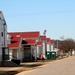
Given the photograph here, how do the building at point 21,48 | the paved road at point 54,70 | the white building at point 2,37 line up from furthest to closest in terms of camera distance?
the building at point 21,48 < the white building at point 2,37 < the paved road at point 54,70

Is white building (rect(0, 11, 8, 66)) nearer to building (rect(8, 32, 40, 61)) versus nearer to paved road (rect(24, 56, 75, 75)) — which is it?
building (rect(8, 32, 40, 61))

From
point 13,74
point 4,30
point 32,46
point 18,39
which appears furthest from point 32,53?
point 13,74

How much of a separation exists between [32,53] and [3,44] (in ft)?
63.1

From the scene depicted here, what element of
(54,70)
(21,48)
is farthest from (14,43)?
(54,70)

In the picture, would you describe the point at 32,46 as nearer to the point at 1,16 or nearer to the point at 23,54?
the point at 23,54

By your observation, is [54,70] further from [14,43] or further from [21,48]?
[21,48]

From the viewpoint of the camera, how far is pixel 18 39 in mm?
63250

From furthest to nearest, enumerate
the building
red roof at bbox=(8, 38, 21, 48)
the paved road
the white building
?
the building < red roof at bbox=(8, 38, 21, 48) < the white building < the paved road

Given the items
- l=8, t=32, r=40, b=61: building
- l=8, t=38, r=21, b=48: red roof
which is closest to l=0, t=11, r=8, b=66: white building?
l=8, t=32, r=40, b=61: building

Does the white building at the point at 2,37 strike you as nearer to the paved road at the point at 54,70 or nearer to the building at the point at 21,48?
the building at the point at 21,48

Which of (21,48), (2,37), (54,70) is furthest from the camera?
(21,48)

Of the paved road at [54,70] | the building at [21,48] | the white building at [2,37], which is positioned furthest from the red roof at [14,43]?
the paved road at [54,70]

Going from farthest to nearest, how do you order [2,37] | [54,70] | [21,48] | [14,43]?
1. [21,48]
2. [14,43]
3. [2,37]
4. [54,70]

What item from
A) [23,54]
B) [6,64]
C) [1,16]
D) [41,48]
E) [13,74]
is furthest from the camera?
[41,48]
